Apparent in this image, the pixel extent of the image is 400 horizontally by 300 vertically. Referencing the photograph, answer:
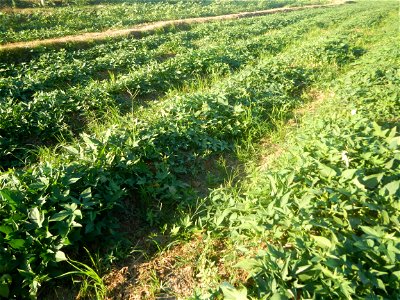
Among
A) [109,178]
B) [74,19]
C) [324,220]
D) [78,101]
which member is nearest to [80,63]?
[78,101]

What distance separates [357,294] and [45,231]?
279 cm

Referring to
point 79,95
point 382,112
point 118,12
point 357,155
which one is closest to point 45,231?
point 357,155

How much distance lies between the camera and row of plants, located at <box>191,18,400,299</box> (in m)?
2.11

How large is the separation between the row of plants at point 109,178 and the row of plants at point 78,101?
1.22 metres

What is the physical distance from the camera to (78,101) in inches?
262

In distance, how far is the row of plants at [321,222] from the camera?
211cm

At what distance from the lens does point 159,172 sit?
4.02 meters

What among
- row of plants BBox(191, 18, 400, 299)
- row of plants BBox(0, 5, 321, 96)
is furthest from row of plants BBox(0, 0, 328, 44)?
row of plants BBox(191, 18, 400, 299)

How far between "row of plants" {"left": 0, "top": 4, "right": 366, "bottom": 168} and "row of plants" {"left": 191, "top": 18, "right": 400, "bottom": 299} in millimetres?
3261

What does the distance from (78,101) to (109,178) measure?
394 cm

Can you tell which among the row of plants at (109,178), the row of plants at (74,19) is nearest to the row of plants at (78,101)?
the row of plants at (109,178)

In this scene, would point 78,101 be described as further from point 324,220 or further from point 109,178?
point 324,220

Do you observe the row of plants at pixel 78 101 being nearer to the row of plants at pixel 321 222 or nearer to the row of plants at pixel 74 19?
the row of plants at pixel 321 222

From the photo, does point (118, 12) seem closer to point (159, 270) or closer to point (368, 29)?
point (368, 29)
